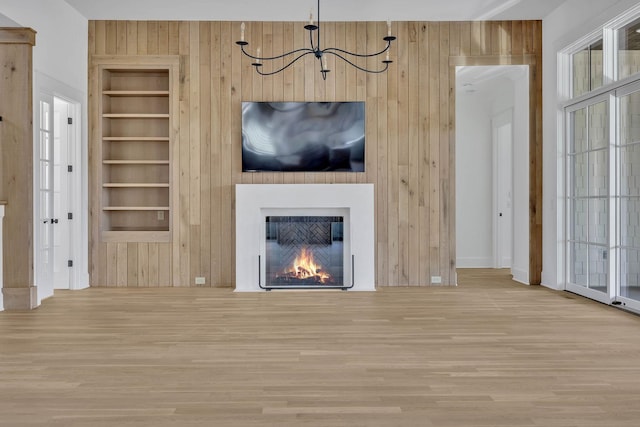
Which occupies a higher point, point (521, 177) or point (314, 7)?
point (314, 7)

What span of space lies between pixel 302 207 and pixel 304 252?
50 cm

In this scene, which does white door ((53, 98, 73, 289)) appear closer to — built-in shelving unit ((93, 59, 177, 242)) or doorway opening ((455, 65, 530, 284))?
built-in shelving unit ((93, 59, 177, 242))

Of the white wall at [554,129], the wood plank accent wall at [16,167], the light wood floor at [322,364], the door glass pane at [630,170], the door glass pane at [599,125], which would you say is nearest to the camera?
Result: the light wood floor at [322,364]

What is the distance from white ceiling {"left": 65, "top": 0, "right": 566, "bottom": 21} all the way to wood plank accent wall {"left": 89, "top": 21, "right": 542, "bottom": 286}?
0.48 ft

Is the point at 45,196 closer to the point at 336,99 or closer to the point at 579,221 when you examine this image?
the point at 336,99

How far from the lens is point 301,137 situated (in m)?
6.24

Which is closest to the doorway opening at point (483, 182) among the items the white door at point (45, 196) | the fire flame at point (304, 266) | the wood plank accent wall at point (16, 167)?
the fire flame at point (304, 266)

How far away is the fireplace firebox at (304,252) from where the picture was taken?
6078 millimetres

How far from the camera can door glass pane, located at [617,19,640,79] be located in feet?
15.1

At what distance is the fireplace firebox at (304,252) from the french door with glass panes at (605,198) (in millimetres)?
2469

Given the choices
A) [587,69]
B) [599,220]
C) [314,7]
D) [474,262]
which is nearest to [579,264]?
[599,220]

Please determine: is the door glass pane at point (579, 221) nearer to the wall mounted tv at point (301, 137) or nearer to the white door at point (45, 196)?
the wall mounted tv at point (301, 137)

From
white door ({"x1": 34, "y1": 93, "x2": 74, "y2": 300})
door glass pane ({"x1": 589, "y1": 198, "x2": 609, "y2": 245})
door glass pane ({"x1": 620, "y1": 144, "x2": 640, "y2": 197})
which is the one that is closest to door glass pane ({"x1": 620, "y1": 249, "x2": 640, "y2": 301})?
door glass pane ({"x1": 589, "y1": 198, "x2": 609, "y2": 245})

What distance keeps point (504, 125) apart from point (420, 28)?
2.48 m
